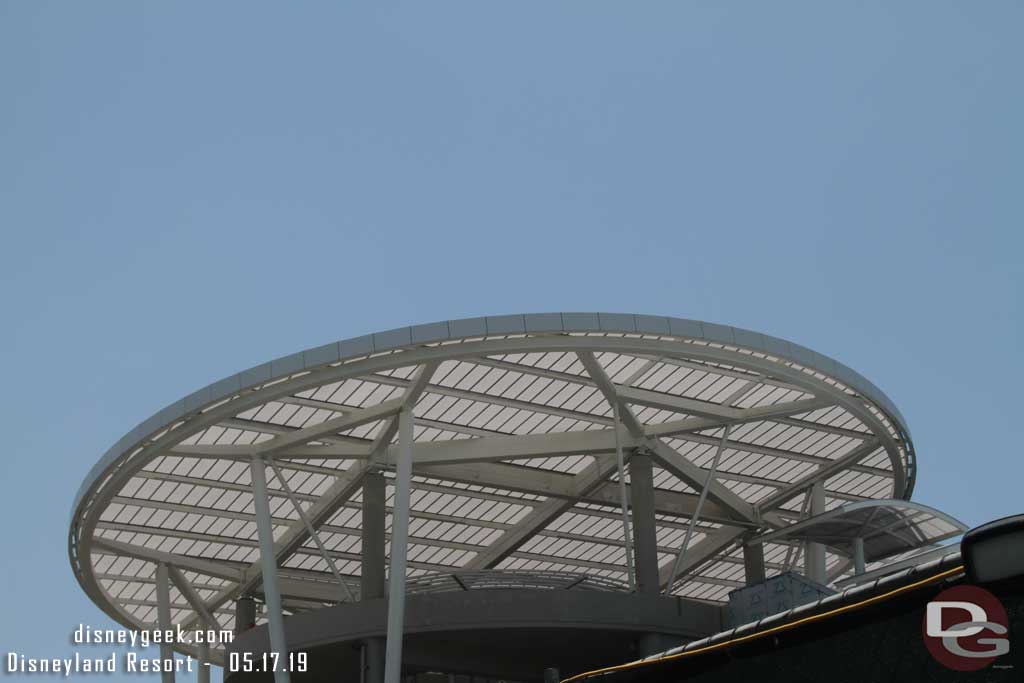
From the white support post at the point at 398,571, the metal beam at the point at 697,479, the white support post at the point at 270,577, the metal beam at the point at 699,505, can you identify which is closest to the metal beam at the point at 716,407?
the metal beam at the point at 699,505

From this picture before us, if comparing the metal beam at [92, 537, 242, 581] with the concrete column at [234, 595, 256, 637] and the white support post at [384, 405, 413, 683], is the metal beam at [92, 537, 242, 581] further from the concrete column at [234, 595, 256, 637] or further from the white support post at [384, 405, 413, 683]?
the white support post at [384, 405, 413, 683]

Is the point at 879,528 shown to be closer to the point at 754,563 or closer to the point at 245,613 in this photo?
the point at 754,563

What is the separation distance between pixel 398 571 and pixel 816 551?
17.3 meters

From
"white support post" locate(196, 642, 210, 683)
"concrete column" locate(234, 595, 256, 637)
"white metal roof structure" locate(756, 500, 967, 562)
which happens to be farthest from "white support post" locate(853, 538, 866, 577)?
"white support post" locate(196, 642, 210, 683)

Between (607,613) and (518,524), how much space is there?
42.6 feet

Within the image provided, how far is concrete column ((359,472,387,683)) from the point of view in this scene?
124 ft

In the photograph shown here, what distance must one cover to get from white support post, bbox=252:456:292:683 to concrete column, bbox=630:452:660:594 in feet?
35.0

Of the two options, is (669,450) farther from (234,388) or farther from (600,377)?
(234,388)

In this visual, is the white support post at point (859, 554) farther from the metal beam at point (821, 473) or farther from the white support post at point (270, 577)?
the white support post at point (270, 577)

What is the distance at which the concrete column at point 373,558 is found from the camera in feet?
124

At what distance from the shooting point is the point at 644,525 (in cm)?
4181

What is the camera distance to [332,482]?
150ft

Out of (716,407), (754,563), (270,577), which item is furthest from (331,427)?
(754,563)

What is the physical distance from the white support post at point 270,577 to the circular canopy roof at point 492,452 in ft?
2.37
